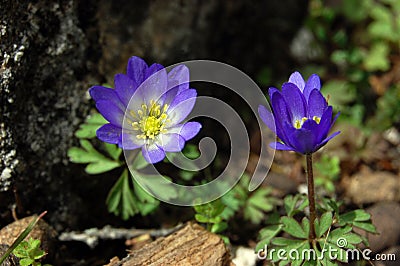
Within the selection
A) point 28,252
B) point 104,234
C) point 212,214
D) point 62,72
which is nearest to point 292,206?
point 212,214

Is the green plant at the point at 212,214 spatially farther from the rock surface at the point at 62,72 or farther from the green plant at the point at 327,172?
the green plant at the point at 327,172

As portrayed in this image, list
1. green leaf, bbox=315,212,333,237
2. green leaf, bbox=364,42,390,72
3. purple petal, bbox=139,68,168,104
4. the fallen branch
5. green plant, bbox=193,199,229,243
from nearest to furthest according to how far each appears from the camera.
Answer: green leaf, bbox=315,212,333,237 < purple petal, bbox=139,68,168,104 < green plant, bbox=193,199,229,243 < the fallen branch < green leaf, bbox=364,42,390,72

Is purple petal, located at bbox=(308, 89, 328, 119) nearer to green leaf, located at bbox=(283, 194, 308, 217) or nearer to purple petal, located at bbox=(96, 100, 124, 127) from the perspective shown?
green leaf, located at bbox=(283, 194, 308, 217)

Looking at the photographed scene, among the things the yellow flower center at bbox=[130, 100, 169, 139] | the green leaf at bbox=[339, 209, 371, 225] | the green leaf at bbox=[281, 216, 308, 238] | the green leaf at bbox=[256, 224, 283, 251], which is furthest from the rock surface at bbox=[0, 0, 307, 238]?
the green leaf at bbox=[339, 209, 371, 225]

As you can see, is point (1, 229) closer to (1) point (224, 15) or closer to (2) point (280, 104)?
(2) point (280, 104)

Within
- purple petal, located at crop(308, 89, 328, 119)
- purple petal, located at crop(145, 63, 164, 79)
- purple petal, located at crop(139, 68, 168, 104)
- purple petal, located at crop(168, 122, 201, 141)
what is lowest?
purple petal, located at crop(168, 122, 201, 141)
